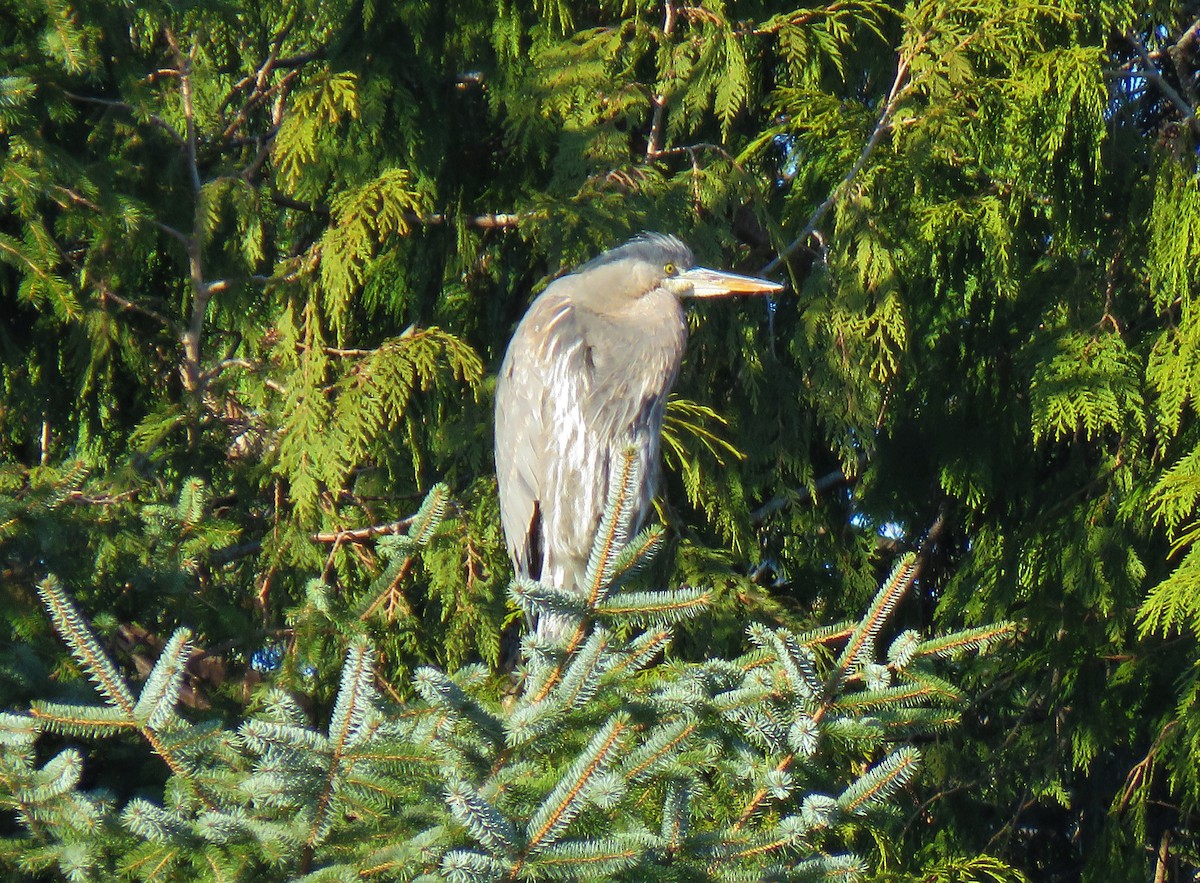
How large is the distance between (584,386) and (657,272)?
1.62ft

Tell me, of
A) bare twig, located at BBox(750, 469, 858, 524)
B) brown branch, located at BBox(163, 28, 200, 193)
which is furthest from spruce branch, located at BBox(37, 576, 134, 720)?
bare twig, located at BBox(750, 469, 858, 524)

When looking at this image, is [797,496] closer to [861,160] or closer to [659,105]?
[861,160]

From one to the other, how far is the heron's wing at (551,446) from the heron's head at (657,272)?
19cm

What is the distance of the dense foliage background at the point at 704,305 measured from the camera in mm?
5043

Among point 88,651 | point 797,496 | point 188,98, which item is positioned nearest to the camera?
point 88,651

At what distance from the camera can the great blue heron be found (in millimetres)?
4727

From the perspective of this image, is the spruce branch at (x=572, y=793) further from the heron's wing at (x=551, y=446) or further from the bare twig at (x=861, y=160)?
the bare twig at (x=861, y=160)

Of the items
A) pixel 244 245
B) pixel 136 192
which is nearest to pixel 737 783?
pixel 244 245

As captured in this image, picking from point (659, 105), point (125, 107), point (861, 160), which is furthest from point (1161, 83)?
point (125, 107)

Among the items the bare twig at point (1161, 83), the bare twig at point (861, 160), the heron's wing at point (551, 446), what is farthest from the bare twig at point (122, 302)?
the bare twig at point (1161, 83)

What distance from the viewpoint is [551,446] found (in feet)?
15.9

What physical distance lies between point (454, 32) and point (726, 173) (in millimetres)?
1379

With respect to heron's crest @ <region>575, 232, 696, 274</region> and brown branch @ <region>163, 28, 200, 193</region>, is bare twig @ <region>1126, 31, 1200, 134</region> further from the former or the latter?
brown branch @ <region>163, 28, 200, 193</region>

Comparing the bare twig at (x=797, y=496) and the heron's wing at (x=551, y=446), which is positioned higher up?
the heron's wing at (x=551, y=446)
